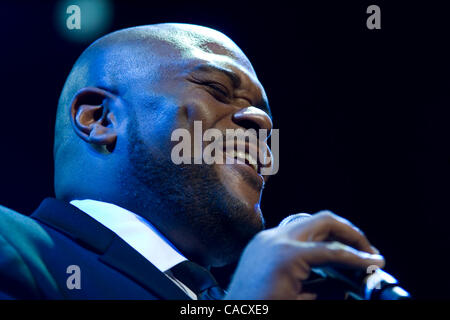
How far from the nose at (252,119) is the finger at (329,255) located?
2.57 ft

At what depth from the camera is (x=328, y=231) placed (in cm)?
111

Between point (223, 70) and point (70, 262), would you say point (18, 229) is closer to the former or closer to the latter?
point (70, 262)

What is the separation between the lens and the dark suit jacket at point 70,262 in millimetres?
Result: 1194

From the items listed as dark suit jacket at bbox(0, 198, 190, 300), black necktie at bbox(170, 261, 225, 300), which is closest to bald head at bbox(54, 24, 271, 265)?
black necktie at bbox(170, 261, 225, 300)

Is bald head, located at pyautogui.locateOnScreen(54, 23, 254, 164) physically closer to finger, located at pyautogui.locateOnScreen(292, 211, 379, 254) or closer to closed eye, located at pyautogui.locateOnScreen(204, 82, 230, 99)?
closed eye, located at pyautogui.locateOnScreen(204, 82, 230, 99)

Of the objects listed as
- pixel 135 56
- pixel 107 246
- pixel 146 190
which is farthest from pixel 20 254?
pixel 135 56

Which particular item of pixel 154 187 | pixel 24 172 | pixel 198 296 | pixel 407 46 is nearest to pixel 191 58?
pixel 154 187

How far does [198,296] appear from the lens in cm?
151

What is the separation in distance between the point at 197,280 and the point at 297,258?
22.6 inches

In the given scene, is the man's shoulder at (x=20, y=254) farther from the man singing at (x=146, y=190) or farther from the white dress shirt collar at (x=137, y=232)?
the white dress shirt collar at (x=137, y=232)

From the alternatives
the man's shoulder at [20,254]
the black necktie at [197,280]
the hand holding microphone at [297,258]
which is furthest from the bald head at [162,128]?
the hand holding microphone at [297,258]

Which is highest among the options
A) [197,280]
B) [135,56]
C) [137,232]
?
[135,56]
